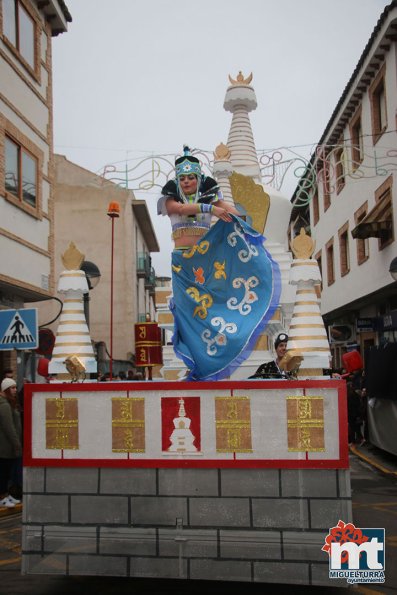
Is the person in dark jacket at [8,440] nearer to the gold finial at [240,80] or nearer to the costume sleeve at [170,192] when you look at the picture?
the costume sleeve at [170,192]

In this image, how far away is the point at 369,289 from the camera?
18.7 metres

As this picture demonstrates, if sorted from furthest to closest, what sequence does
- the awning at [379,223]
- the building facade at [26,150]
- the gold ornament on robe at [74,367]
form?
1. the awning at [379,223]
2. the building facade at [26,150]
3. the gold ornament on robe at [74,367]

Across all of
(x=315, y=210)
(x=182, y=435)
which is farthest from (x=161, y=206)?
(x=315, y=210)

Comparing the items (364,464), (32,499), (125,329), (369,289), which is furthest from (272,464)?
(125,329)

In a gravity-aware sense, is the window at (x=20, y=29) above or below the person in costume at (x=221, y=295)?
above

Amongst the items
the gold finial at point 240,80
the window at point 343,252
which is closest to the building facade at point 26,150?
the gold finial at point 240,80

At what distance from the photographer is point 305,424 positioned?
440 centimetres

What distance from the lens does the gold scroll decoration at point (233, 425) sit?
4.48 m

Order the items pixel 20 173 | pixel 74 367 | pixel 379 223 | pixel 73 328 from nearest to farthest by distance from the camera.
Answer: pixel 74 367, pixel 73 328, pixel 20 173, pixel 379 223

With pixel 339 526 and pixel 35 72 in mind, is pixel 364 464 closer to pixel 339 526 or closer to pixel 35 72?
pixel 339 526

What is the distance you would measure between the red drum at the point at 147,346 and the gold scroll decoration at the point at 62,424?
396cm

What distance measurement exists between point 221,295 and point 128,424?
1.54m

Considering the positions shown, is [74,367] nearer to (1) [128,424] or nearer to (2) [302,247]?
(1) [128,424]

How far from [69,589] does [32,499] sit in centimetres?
106
